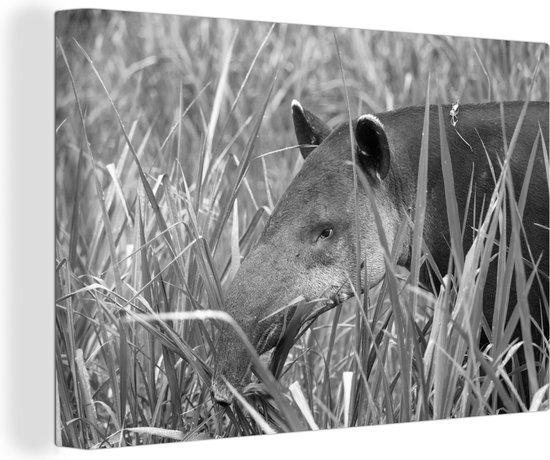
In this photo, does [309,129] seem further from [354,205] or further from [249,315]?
[249,315]

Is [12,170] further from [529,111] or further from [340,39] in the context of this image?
[529,111]

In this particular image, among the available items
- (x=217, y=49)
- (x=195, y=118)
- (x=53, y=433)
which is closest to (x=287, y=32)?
(x=217, y=49)

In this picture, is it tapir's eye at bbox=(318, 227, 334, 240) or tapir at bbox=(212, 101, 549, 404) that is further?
tapir's eye at bbox=(318, 227, 334, 240)

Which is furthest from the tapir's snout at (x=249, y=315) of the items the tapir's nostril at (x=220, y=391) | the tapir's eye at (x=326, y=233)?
the tapir's eye at (x=326, y=233)

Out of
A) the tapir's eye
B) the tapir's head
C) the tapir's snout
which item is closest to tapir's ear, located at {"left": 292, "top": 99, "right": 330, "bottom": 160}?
the tapir's head

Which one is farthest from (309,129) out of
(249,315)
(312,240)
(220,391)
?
(220,391)

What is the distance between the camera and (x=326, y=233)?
3.00 meters

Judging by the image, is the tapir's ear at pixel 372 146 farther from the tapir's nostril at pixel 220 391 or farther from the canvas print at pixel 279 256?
the tapir's nostril at pixel 220 391

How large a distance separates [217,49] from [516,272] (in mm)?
1171

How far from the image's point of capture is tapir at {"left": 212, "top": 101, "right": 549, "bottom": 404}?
9.38 feet

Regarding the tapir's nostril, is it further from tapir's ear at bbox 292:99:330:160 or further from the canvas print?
tapir's ear at bbox 292:99:330:160

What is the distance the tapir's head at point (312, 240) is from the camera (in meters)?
2.85

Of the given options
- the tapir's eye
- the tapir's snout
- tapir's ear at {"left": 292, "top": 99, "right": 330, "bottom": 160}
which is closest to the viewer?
the tapir's snout

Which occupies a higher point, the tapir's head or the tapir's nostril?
the tapir's head
